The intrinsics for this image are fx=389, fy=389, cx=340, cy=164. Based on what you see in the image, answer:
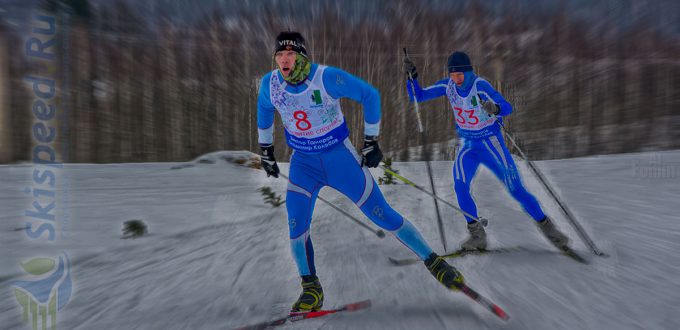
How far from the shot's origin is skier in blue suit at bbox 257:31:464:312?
8.52 feet

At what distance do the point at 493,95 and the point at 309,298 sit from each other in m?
2.90

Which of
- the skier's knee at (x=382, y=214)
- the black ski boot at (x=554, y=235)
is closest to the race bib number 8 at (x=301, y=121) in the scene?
the skier's knee at (x=382, y=214)

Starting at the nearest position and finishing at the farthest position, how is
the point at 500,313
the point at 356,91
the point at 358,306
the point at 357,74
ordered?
the point at 500,313
the point at 358,306
the point at 356,91
the point at 357,74

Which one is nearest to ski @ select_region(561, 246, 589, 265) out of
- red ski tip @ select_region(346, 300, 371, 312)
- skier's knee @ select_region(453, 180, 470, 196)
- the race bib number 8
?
skier's knee @ select_region(453, 180, 470, 196)

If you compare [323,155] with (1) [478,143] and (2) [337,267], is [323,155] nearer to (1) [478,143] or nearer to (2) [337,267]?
(2) [337,267]

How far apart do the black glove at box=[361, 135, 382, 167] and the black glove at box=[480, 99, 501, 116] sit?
1850 mm

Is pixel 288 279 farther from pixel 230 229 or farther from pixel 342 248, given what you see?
pixel 230 229

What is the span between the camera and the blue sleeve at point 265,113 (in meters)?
2.75

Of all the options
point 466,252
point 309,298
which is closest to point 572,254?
point 466,252

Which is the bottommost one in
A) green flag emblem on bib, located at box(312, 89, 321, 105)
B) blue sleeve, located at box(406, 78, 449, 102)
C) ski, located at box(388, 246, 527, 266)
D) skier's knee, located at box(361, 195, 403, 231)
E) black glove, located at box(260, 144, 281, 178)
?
ski, located at box(388, 246, 527, 266)

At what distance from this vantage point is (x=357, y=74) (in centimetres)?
1490

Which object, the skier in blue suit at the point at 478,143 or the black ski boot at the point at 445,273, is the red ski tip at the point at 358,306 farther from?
the skier in blue suit at the point at 478,143

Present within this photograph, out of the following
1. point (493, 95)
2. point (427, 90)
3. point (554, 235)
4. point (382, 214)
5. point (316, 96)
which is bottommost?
point (554, 235)

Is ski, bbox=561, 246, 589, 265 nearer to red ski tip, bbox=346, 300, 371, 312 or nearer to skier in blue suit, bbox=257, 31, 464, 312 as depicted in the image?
skier in blue suit, bbox=257, 31, 464, 312
